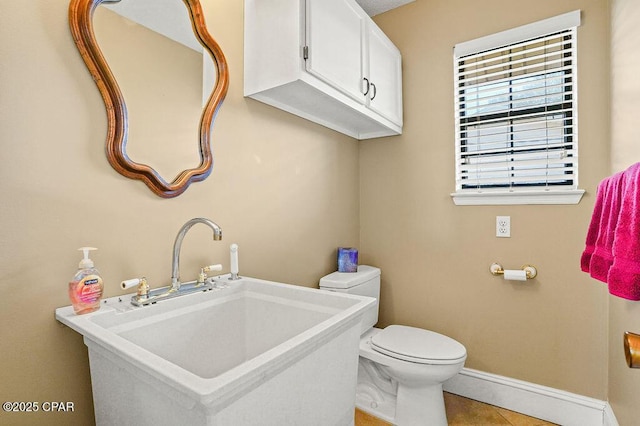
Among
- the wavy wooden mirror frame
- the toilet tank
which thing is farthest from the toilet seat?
the wavy wooden mirror frame

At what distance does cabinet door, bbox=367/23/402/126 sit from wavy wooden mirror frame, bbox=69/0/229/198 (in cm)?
96

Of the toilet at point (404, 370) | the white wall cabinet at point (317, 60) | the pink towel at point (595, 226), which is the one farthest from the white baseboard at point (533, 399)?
the white wall cabinet at point (317, 60)

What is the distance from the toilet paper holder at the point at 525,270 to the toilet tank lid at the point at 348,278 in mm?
715

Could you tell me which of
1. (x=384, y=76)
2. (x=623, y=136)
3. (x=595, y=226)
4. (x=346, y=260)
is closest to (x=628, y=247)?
(x=595, y=226)

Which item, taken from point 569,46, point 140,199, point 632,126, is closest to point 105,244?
point 140,199

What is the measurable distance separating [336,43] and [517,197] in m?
1.35

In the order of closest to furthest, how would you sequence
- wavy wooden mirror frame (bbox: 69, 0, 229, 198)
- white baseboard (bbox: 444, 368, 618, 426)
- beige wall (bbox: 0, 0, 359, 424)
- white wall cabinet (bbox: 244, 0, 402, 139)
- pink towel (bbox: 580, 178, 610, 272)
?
beige wall (bbox: 0, 0, 359, 424) < wavy wooden mirror frame (bbox: 69, 0, 229, 198) < pink towel (bbox: 580, 178, 610, 272) < white wall cabinet (bbox: 244, 0, 402, 139) < white baseboard (bbox: 444, 368, 618, 426)

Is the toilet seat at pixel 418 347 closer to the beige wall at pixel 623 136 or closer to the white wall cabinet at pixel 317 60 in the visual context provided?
the beige wall at pixel 623 136

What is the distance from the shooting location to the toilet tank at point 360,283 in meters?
1.86

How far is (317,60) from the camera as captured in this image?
1426mm

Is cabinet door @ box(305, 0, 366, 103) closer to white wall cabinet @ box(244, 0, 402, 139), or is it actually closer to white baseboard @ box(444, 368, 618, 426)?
white wall cabinet @ box(244, 0, 402, 139)

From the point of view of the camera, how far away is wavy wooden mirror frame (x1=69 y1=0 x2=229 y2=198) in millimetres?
984

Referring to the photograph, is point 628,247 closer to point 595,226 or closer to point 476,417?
point 595,226

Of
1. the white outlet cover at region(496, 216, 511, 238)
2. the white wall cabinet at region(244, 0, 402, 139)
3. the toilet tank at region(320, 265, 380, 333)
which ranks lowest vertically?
the toilet tank at region(320, 265, 380, 333)
